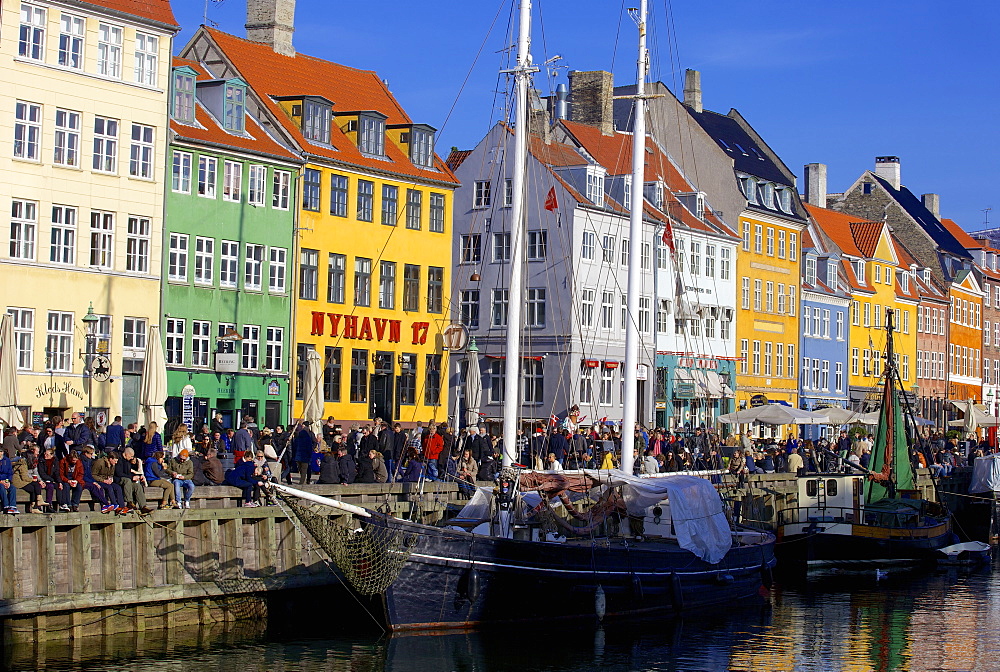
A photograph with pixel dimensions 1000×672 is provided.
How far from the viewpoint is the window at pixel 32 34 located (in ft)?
140

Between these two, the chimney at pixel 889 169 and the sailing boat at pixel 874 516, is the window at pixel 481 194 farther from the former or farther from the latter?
the chimney at pixel 889 169

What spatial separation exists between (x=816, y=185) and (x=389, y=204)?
139ft

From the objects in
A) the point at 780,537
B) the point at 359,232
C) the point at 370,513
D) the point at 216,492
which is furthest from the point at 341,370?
the point at 370,513

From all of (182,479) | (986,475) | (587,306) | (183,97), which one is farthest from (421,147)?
(182,479)

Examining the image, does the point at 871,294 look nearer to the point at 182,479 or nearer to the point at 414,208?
the point at 414,208

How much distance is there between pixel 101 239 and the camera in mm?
44938

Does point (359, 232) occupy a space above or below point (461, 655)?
above

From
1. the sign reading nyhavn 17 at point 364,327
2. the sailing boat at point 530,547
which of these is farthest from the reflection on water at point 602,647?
the sign reading nyhavn 17 at point 364,327

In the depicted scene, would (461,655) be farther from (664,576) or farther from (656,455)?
(656,455)

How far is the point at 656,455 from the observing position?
136ft

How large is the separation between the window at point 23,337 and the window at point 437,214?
17.8m

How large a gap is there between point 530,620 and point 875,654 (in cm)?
618

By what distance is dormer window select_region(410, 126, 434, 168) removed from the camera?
56812mm

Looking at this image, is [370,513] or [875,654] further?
[875,654]
